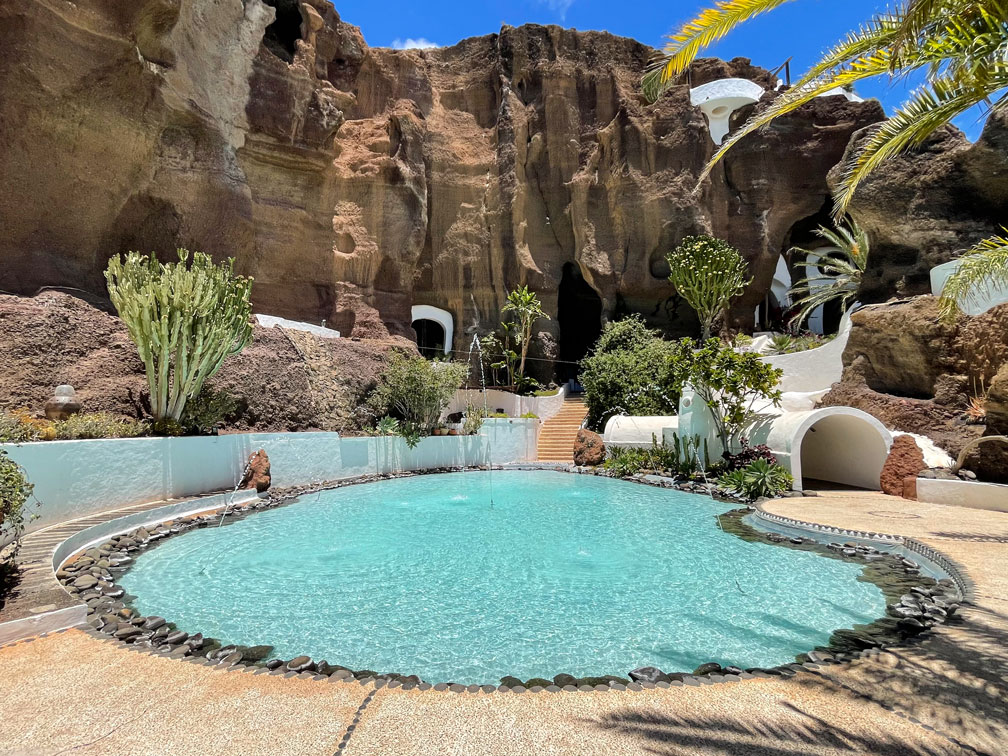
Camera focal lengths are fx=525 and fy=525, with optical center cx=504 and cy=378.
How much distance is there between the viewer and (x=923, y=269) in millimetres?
16219

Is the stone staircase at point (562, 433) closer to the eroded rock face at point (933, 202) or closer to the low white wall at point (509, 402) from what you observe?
the low white wall at point (509, 402)

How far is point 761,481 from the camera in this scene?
1167 cm

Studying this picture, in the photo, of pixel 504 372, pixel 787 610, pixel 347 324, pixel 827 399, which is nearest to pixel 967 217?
pixel 827 399

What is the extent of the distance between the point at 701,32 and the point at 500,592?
593 centimetres

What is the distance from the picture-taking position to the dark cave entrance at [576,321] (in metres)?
34.1

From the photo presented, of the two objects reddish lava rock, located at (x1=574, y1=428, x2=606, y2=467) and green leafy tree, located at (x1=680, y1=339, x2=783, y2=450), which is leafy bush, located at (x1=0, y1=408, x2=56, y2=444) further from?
reddish lava rock, located at (x1=574, y1=428, x2=606, y2=467)

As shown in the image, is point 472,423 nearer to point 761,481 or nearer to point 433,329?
point 761,481

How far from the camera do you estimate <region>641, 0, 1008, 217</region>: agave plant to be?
384 centimetres

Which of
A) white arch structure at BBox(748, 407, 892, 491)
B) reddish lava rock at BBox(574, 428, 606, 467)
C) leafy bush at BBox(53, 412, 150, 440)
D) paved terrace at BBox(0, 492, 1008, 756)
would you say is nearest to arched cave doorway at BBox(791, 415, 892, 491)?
white arch structure at BBox(748, 407, 892, 491)

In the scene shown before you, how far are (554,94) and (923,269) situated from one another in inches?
816

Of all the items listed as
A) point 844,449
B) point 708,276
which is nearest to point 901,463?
point 844,449

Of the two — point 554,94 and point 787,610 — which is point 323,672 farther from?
point 554,94

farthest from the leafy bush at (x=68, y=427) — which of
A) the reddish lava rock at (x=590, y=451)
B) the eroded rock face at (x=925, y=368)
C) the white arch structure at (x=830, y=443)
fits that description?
the eroded rock face at (x=925, y=368)

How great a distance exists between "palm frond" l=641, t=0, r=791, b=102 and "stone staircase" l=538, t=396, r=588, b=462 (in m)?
15.5
